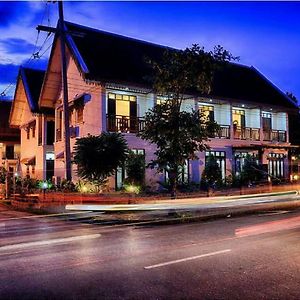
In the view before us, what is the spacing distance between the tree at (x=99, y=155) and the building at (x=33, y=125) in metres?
11.3

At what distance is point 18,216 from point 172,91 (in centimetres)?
827

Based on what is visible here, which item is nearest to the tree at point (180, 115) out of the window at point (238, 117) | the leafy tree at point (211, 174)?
the leafy tree at point (211, 174)

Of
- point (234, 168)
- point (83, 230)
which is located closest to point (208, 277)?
point (83, 230)

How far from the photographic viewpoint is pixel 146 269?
293 inches

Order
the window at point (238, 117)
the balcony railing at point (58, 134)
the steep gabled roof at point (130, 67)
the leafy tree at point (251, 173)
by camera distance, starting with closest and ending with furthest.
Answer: the steep gabled roof at point (130, 67), the leafy tree at point (251, 173), the balcony railing at point (58, 134), the window at point (238, 117)

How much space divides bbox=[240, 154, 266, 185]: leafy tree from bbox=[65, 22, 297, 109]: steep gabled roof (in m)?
4.57

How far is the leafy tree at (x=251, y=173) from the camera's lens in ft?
87.6

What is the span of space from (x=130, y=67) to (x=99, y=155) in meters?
7.55

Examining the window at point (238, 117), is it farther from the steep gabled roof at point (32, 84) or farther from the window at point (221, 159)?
the steep gabled roof at point (32, 84)

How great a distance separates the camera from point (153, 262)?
26.3 ft

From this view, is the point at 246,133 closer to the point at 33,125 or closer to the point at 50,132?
the point at 50,132

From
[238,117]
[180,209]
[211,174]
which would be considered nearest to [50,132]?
[211,174]

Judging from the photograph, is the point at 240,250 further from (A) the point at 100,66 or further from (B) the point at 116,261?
(A) the point at 100,66

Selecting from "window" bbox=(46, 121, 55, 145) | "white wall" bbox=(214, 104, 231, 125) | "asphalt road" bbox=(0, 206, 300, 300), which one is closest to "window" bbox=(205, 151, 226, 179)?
"white wall" bbox=(214, 104, 231, 125)
